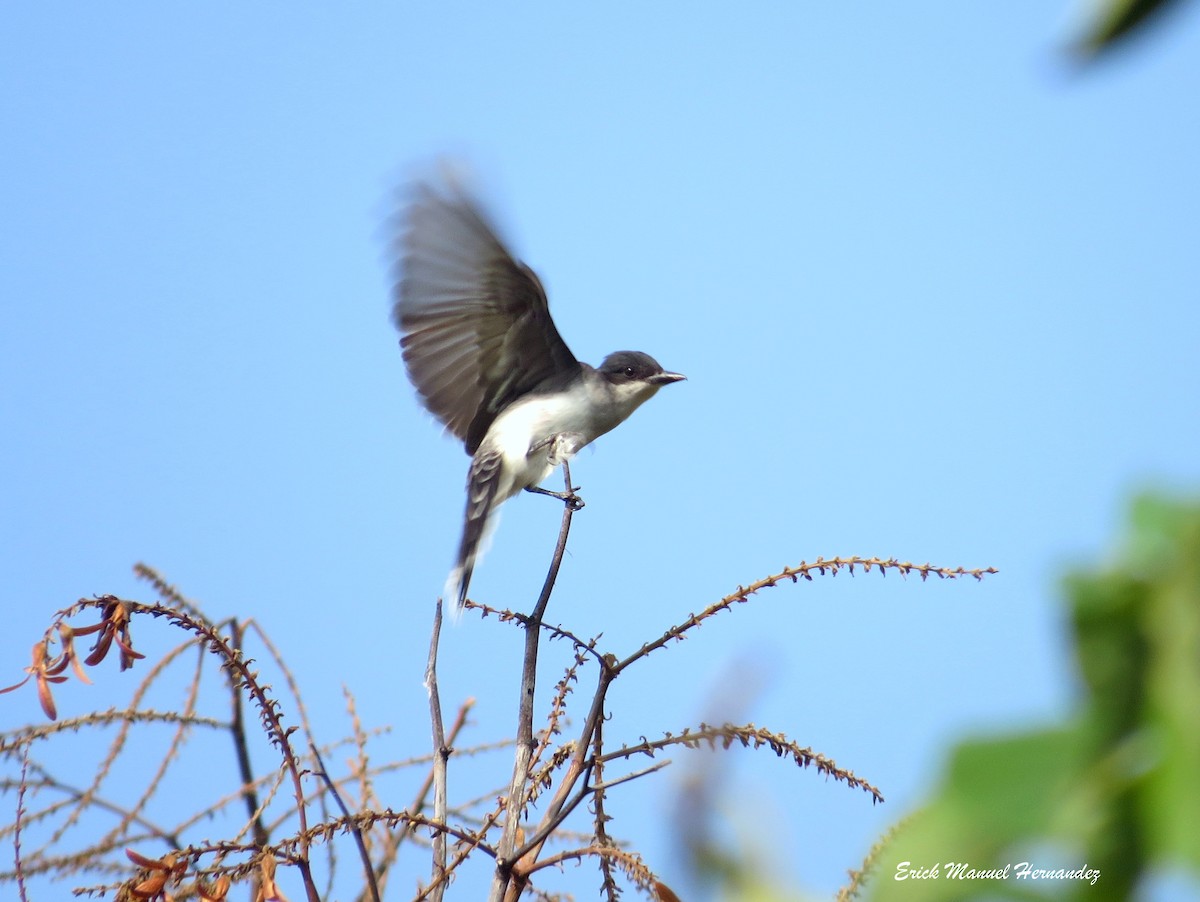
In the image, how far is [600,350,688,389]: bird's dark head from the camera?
5.26 metres

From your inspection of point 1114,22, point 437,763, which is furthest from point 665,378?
point 1114,22

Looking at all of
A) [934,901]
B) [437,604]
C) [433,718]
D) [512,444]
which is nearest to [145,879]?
[433,718]

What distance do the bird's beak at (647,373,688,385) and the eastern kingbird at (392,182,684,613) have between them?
36 millimetres

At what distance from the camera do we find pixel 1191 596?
0.90ft

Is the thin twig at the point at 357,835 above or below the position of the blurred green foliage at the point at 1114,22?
above

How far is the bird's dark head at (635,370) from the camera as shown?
5.26m

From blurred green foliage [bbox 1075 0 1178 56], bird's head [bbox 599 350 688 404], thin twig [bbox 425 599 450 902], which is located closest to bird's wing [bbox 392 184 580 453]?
bird's head [bbox 599 350 688 404]

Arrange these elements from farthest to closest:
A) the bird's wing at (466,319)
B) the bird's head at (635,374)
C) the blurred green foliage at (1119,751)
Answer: the bird's head at (635,374), the bird's wing at (466,319), the blurred green foliage at (1119,751)

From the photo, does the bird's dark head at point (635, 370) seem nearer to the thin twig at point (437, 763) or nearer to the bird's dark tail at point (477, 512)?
the bird's dark tail at point (477, 512)

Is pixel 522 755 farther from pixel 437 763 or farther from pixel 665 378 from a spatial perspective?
pixel 665 378

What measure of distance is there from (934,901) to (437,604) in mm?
1930

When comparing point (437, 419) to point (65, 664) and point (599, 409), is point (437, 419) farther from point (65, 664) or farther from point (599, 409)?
point (65, 664)

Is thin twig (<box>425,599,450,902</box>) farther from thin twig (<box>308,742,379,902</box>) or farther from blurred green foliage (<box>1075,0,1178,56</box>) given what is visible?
blurred green foliage (<box>1075,0,1178,56</box>)

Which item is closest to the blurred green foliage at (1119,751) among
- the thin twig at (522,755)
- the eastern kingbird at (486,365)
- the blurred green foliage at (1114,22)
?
the blurred green foliage at (1114,22)
